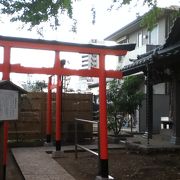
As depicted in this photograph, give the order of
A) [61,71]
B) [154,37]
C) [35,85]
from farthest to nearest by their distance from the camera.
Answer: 1. [35,85]
2. [154,37]
3. [61,71]

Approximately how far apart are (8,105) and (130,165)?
189 inches

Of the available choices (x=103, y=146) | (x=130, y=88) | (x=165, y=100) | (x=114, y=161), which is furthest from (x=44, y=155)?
(x=165, y=100)

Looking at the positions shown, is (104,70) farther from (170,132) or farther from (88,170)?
(170,132)

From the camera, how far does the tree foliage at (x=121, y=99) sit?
51.5 ft

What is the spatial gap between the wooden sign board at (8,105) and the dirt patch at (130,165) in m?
2.95

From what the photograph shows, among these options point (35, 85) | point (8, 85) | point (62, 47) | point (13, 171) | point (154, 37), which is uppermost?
point (154, 37)

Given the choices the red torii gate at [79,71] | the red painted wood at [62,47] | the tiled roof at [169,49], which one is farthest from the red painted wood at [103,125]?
the tiled roof at [169,49]

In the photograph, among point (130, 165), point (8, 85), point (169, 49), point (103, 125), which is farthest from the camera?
point (169, 49)

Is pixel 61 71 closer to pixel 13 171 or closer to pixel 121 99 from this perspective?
pixel 13 171

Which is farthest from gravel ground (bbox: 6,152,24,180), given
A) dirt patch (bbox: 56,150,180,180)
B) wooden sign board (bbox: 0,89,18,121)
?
wooden sign board (bbox: 0,89,18,121)

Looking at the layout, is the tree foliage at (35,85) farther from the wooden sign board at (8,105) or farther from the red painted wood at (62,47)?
the wooden sign board at (8,105)

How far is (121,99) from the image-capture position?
15.7 meters

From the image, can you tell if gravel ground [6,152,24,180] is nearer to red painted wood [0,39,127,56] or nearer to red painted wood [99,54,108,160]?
red painted wood [99,54,108,160]

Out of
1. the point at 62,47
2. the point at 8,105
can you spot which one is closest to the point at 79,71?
the point at 62,47
